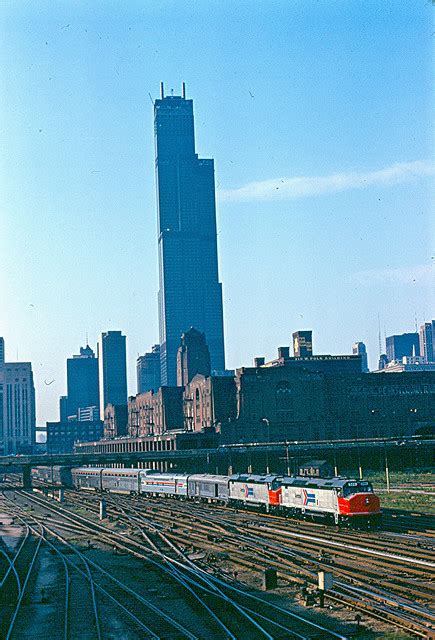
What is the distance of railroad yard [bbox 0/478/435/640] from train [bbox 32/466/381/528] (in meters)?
1.30

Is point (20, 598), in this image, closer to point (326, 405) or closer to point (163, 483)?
point (163, 483)

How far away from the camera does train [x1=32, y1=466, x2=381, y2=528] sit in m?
58.0

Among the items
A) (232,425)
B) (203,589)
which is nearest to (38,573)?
(203,589)

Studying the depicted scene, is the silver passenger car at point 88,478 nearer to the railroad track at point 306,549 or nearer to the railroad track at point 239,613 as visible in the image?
the railroad track at point 306,549

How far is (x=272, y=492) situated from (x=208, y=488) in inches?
752

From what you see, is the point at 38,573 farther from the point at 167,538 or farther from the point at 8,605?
the point at 167,538

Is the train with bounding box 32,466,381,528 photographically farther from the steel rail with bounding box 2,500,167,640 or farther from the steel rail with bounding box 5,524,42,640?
the steel rail with bounding box 5,524,42,640

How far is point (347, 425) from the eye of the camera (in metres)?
166

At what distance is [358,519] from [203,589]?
2113 cm

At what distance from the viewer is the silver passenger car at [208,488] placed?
84812 millimetres

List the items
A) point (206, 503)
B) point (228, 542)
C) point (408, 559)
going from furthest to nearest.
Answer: point (206, 503) < point (228, 542) < point (408, 559)

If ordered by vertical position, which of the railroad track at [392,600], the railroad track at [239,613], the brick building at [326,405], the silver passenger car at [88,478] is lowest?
the silver passenger car at [88,478]

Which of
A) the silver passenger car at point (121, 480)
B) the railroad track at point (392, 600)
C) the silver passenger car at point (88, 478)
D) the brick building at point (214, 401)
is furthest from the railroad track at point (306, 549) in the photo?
the brick building at point (214, 401)

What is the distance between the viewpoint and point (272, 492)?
235 ft
